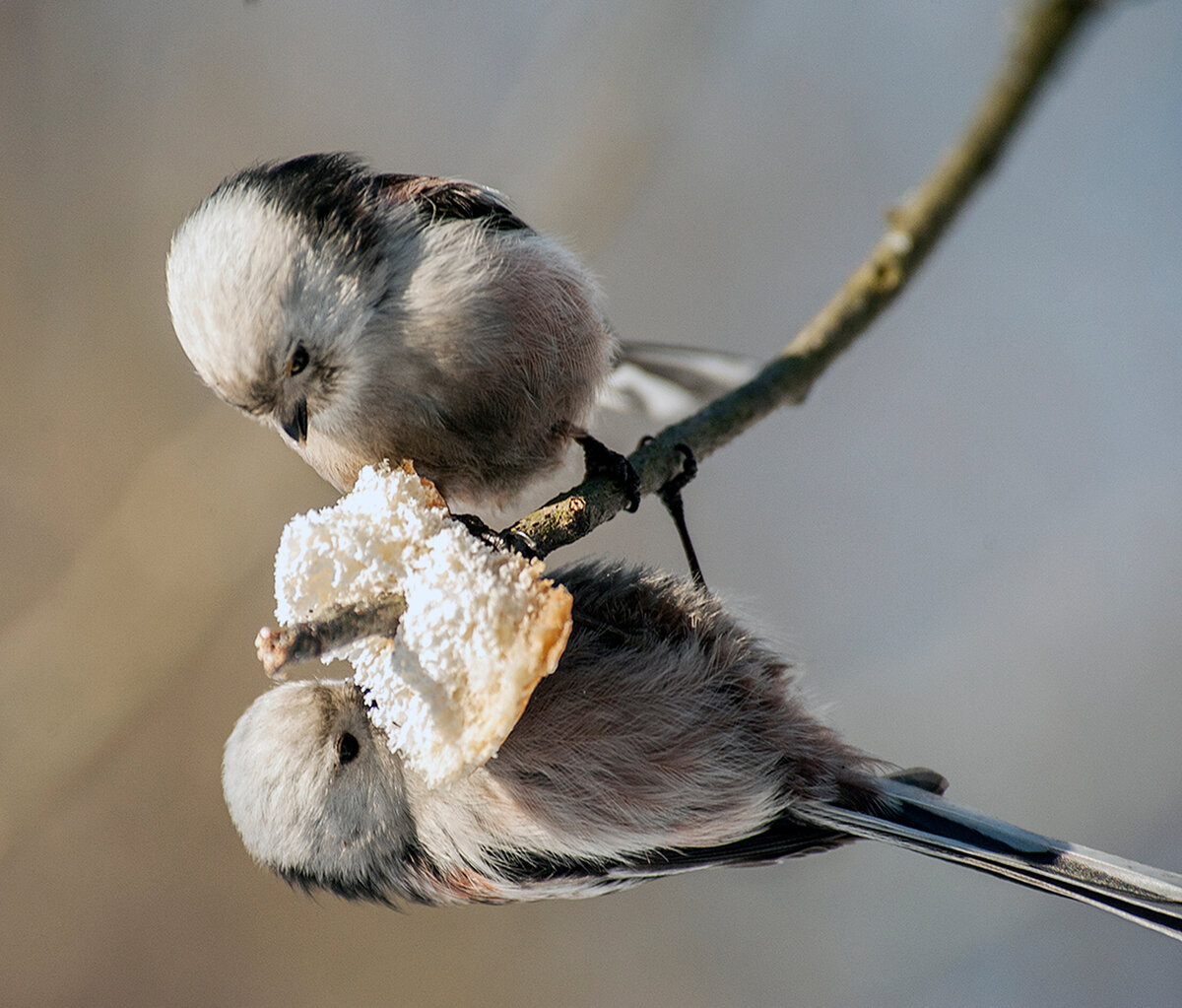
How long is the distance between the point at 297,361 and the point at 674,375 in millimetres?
944

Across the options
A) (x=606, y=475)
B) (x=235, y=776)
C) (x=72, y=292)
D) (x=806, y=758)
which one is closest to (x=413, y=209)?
(x=606, y=475)

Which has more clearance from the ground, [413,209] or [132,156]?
[132,156]

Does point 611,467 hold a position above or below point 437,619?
above

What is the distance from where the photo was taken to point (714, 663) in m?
1.32

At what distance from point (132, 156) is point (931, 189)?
2.54 meters

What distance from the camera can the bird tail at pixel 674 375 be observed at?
1988 mm

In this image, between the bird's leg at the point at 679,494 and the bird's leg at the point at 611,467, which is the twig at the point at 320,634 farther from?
the bird's leg at the point at 679,494

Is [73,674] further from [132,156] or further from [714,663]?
[714,663]

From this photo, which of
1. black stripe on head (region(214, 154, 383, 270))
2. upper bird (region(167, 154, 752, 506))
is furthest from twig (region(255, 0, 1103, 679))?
black stripe on head (region(214, 154, 383, 270))

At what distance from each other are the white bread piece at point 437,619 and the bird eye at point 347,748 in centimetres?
35

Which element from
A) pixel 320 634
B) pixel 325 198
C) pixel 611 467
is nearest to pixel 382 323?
pixel 325 198

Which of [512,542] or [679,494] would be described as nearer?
[512,542]

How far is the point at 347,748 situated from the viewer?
1.20 meters

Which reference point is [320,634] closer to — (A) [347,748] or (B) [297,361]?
(A) [347,748]
